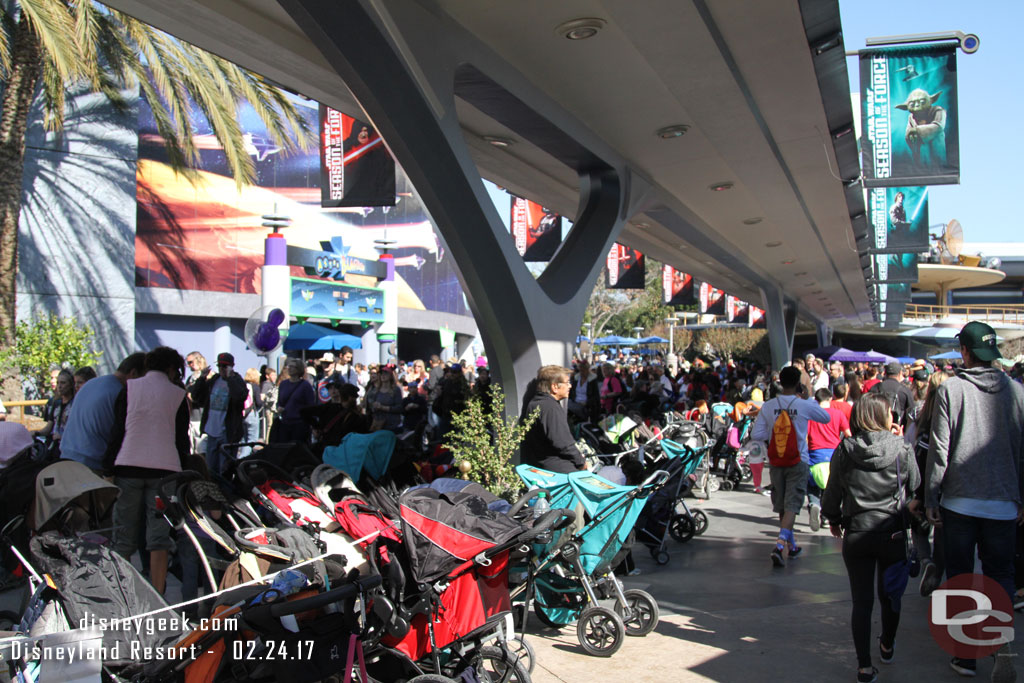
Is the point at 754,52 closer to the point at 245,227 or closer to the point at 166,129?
the point at 166,129

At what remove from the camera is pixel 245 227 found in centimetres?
3020

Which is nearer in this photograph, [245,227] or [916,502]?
[916,502]

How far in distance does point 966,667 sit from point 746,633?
1395 millimetres

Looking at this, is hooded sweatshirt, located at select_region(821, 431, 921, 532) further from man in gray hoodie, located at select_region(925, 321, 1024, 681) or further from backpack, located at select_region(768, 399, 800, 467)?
backpack, located at select_region(768, 399, 800, 467)

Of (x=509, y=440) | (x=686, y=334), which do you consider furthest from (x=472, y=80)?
(x=686, y=334)

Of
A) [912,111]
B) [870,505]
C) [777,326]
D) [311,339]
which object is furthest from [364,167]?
[777,326]

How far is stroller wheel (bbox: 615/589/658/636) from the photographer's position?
5.87 m

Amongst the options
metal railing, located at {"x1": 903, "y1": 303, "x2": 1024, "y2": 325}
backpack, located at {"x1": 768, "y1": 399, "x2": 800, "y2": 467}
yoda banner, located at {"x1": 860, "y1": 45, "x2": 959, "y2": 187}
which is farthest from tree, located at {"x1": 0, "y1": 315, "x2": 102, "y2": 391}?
metal railing, located at {"x1": 903, "y1": 303, "x2": 1024, "y2": 325}

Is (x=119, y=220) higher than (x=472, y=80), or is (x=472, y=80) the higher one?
(x=119, y=220)

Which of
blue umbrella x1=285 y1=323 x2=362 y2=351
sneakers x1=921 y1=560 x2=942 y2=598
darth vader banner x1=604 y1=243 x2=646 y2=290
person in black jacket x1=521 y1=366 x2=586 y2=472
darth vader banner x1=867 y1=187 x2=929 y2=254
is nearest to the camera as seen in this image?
sneakers x1=921 y1=560 x2=942 y2=598

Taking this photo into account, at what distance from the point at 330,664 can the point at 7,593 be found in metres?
4.64

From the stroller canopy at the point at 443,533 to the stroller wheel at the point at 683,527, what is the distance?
16.0 feet

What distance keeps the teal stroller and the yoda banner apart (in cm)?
527

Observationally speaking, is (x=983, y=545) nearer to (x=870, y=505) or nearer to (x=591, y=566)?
(x=870, y=505)
